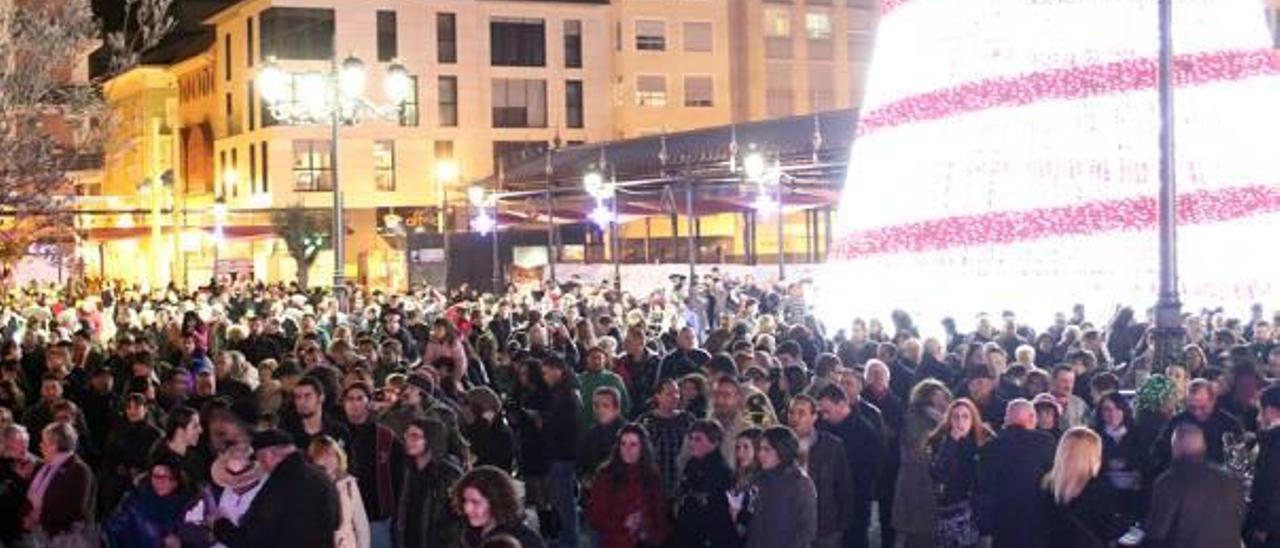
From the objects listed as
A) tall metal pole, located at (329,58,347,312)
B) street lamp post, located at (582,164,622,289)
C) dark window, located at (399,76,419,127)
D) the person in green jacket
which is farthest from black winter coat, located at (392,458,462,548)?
dark window, located at (399,76,419,127)

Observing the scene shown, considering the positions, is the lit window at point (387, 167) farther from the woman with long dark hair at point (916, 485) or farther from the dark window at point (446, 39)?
the woman with long dark hair at point (916, 485)

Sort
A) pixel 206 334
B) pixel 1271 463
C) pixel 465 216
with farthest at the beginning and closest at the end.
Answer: pixel 465 216 < pixel 206 334 < pixel 1271 463

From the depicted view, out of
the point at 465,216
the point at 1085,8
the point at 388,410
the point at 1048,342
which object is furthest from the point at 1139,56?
the point at 465,216

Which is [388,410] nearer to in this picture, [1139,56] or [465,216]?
[1139,56]

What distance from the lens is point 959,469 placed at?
34.5ft

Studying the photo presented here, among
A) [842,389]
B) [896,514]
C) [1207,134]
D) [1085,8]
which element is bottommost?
[896,514]

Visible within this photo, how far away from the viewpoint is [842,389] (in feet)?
37.7

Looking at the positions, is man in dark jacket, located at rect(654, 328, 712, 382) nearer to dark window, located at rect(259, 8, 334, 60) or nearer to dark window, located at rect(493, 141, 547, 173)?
dark window, located at rect(259, 8, 334, 60)

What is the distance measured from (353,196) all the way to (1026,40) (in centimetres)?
4565

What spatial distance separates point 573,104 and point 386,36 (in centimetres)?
748

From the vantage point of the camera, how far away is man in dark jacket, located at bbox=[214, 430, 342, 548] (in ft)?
26.2

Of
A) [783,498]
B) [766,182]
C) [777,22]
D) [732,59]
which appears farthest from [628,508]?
[777,22]

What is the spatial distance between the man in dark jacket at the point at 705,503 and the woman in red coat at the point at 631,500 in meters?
0.13

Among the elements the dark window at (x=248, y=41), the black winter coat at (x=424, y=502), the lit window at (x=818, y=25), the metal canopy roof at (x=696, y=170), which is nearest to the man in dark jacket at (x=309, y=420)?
the black winter coat at (x=424, y=502)
